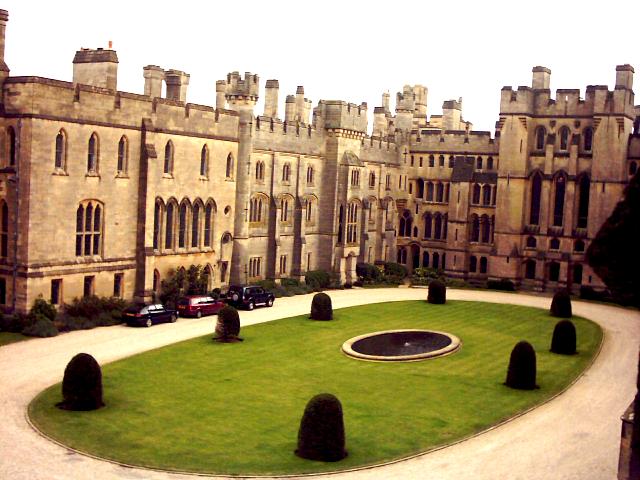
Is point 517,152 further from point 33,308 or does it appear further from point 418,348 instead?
point 33,308

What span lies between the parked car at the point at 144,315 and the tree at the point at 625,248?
3211 cm

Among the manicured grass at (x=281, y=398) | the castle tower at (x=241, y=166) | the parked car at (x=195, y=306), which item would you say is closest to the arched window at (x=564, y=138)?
the manicured grass at (x=281, y=398)

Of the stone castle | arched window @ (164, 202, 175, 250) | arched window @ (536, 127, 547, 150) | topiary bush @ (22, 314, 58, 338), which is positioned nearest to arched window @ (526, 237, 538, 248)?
the stone castle

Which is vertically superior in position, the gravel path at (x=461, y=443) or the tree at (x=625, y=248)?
the tree at (x=625, y=248)

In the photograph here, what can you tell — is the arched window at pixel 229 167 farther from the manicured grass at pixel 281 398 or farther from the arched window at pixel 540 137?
the arched window at pixel 540 137

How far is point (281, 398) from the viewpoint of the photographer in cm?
2961

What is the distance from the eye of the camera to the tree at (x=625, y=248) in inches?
432

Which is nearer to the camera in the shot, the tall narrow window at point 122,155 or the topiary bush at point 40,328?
the topiary bush at point 40,328

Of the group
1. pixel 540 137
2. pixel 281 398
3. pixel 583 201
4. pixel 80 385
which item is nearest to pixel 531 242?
pixel 583 201

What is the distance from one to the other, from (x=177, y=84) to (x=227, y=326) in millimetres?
17989

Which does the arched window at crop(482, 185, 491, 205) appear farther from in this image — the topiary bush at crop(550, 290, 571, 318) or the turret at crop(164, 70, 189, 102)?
the turret at crop(164, 70, 189, 102)

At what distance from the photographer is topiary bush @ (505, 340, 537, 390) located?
32219 millimetres

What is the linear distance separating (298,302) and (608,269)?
41.0 metres

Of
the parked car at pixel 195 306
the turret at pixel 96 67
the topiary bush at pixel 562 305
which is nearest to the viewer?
the turret at pixel 96 67
